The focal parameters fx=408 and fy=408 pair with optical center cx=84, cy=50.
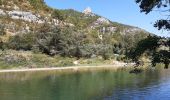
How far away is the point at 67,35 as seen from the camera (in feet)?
472

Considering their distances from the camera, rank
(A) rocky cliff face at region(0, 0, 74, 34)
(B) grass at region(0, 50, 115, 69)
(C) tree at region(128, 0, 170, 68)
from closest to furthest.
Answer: (C) tree at region(128, 0, 170, 68) → (B) grass at region(0, 50, 115, 69) → (A) rocky cliff face at region(0, 0, 74, 34)

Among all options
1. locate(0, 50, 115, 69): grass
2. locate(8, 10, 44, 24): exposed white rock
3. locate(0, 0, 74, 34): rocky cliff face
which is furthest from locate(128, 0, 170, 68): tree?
locate(8, 10, 44, 24): exposed white rock

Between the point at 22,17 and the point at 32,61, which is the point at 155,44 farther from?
the point at 22,17

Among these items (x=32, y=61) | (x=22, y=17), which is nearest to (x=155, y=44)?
(x=32, y=61)

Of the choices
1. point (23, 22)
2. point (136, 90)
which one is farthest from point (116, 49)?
point (136, 90)

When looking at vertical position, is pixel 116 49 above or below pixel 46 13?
below

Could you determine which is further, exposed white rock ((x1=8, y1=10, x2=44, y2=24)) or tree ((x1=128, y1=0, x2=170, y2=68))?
exposed white rock ((x1=8, y1=10, x2=44, y2=24))

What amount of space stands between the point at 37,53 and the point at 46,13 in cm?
7039

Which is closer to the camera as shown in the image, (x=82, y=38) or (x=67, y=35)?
(x=67, y=35)

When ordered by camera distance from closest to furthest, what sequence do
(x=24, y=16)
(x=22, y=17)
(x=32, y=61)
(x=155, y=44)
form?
(x=155, y=44) < (x=32, y=61) < (x=22, y=17) < (x=24, y=16)

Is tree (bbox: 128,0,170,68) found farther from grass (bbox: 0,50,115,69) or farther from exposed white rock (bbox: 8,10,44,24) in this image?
exposed white rock (bbox: 8,10,44,24)

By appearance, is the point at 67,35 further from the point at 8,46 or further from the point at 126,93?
the point at 126,93

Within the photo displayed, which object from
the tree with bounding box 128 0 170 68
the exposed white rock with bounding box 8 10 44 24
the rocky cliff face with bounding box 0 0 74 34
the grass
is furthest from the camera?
the exposed white rock with bounding box 8 10 44 24

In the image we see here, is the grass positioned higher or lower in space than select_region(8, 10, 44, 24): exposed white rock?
lower
